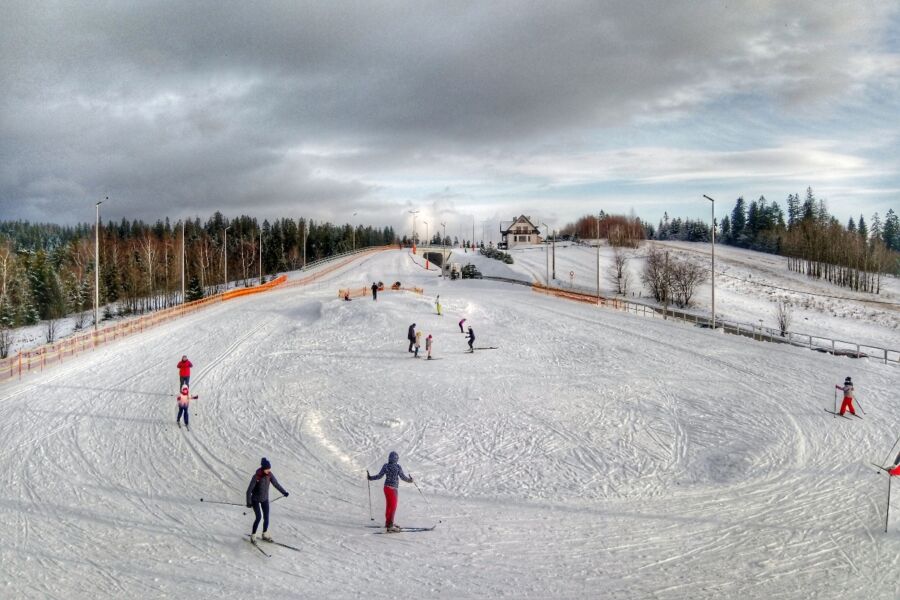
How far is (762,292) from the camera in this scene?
76250 millimetres

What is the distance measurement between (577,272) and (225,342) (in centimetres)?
6480

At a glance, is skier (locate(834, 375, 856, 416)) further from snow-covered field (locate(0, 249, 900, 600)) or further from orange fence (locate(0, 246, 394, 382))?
orange fence (locate(0, 246, 394, 382))

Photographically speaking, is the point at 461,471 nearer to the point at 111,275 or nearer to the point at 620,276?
the point at 620,276

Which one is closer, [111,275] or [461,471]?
[461,471]

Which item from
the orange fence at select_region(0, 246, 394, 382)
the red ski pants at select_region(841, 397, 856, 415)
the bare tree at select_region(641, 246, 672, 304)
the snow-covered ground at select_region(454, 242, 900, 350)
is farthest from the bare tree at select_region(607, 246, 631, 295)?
the red ski pants at select_region(841, 397, 856, 415)

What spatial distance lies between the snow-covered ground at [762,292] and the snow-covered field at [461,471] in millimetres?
27729

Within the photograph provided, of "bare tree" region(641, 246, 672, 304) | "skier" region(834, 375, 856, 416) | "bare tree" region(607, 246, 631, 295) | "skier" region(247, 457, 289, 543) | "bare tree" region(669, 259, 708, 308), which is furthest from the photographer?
"bare tree" region(607, 246, 631, 295)

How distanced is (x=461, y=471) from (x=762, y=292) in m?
72.9

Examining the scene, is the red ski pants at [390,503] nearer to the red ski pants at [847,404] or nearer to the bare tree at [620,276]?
the red ski pants at [847,404]

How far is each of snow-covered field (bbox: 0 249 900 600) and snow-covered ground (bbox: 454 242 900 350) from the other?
27.7 meters

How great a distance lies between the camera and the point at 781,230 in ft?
424

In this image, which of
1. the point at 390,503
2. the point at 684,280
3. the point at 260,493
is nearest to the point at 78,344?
the point at 260,493

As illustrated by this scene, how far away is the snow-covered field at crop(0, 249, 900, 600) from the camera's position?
10.2m

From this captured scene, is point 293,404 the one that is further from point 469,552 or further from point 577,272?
point 577,272
